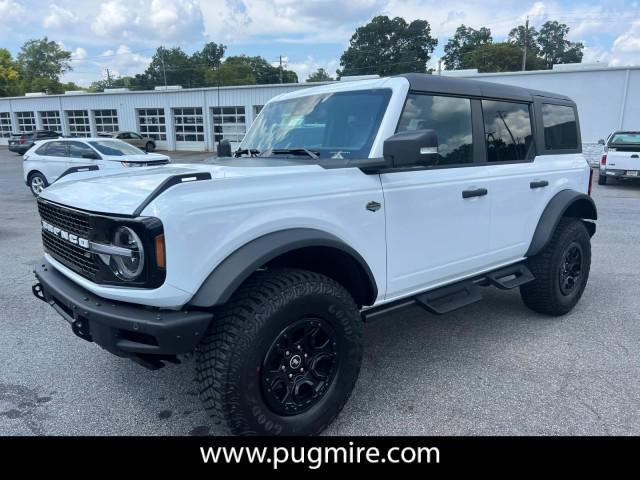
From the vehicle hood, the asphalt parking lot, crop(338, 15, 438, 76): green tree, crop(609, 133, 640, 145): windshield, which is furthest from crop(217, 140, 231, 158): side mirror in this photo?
crop(338, 15, 438, 76): green tree

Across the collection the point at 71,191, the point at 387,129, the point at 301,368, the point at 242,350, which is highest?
the point at 387,129

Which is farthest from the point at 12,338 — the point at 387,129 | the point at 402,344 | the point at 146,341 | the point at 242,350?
the point at 387,129

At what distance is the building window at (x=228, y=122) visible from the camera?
32156 mm

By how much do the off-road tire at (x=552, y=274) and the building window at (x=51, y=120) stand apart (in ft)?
140

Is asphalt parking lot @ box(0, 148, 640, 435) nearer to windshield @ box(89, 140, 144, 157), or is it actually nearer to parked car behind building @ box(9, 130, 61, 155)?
windshield @ box(89, 140, 144, 157)

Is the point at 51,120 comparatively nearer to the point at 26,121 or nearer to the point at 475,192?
the point at 26,121

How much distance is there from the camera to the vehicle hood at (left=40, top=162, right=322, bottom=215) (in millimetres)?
2310

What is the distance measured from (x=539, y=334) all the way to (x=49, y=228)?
3.87m

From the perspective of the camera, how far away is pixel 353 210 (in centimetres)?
278

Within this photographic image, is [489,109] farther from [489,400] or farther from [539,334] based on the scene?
[489,400]

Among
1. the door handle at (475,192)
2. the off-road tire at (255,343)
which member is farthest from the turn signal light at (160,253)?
the door handle at (475,192)

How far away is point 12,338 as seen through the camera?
4.09 m
